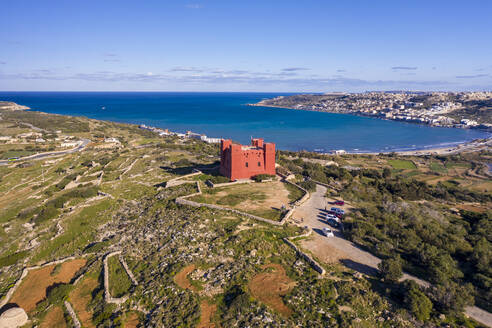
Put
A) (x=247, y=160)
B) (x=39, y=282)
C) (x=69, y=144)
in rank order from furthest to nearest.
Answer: (x=69, y=144) < (x=247, y=160) < (x=39, y=282)

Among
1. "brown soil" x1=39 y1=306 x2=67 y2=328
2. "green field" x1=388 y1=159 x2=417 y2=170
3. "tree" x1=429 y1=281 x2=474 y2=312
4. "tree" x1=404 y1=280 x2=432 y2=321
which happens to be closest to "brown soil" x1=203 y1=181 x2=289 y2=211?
"tree" x1=404 y1=280 x2=432 y2=321

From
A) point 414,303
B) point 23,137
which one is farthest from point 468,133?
point 23,137

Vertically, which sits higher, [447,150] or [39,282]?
[39,282]

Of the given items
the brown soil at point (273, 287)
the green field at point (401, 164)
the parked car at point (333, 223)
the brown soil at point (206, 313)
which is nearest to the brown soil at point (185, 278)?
the brown soil at point (206, 313)

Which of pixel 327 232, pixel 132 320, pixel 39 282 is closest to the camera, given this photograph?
pixel 132 320

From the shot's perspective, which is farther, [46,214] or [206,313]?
[46,214]

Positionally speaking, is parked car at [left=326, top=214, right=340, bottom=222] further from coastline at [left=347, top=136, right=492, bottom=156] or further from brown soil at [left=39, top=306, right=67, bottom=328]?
coastline at [left=347, top=136, right=492, bottom=156]

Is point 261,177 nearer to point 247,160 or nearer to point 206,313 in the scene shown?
point 247,160

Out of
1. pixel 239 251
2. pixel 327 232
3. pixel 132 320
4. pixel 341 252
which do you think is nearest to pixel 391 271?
pixel 341 252
